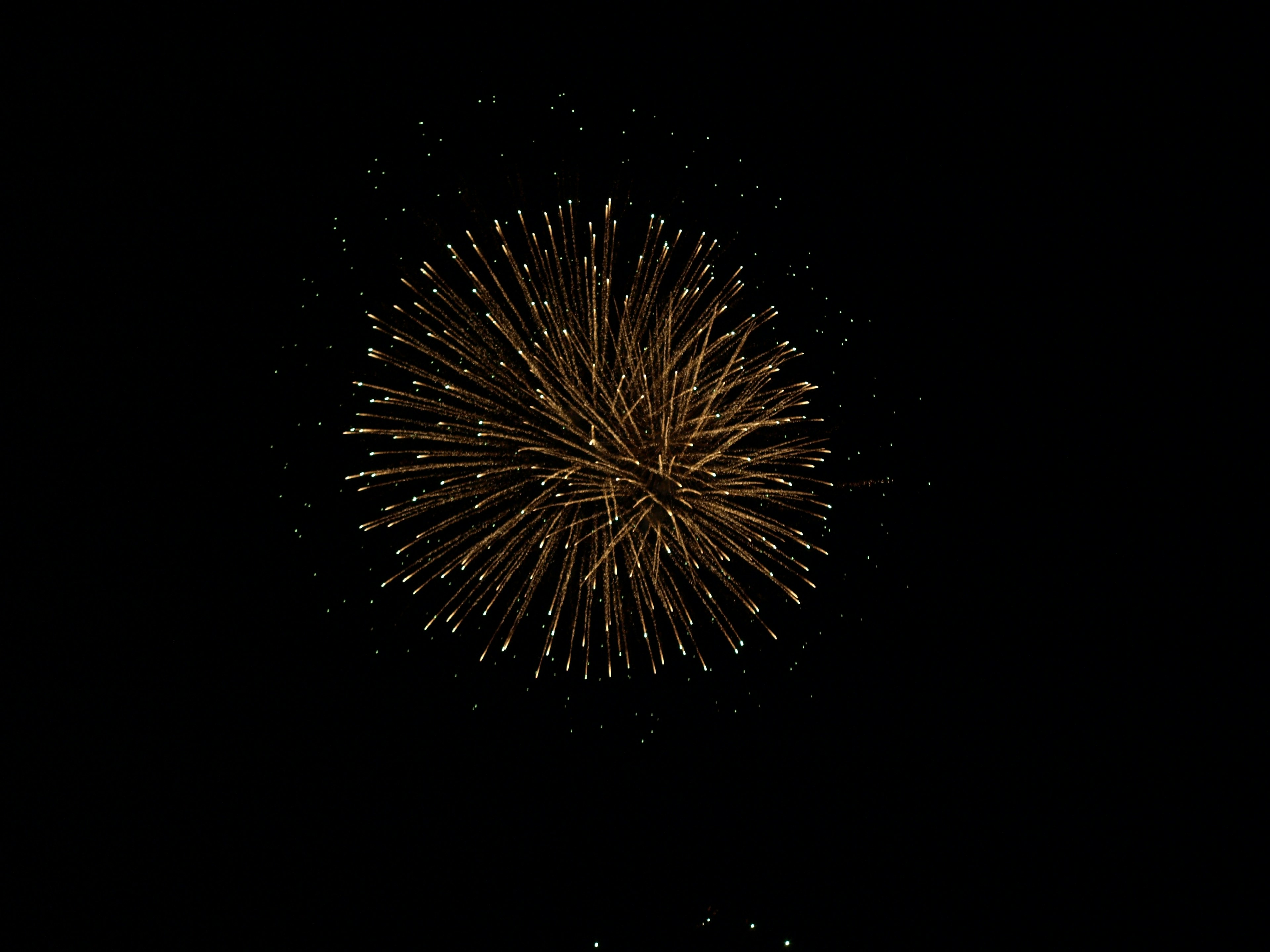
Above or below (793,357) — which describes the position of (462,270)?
above

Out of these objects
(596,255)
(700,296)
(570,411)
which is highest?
(596,255)

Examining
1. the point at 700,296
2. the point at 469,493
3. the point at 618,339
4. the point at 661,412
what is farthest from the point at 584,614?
the point at 700,296

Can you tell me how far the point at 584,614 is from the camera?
2.77 meters

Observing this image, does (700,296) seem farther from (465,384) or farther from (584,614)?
(584,614)

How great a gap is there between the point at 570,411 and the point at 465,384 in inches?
15.5

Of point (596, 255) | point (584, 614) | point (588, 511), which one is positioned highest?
point (596, 255)

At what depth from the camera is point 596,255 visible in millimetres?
2588

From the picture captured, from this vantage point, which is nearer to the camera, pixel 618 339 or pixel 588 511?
pixel 618 339

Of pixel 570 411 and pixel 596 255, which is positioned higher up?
pixel 596 255

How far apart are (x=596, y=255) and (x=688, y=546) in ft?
3.75

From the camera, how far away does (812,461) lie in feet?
9.40

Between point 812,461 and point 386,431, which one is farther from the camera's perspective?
point 812,461

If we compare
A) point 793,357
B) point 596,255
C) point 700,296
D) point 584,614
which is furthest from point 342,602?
point 793,357

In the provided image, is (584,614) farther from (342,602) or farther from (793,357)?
(793,357)
